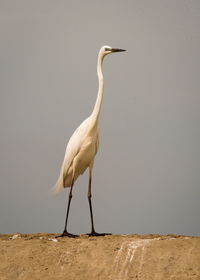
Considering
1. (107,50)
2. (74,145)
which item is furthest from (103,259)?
(107,50)

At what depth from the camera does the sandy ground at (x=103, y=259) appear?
10164mm

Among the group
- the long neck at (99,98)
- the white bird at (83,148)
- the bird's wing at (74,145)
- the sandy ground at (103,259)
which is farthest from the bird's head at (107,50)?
the sandy ground at (103,259)

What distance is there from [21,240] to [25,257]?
28.2 inches

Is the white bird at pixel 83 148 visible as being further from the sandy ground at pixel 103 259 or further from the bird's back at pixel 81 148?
the sandy ground at pixel 103 259

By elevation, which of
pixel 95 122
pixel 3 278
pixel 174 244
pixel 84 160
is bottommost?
pixel 3 278

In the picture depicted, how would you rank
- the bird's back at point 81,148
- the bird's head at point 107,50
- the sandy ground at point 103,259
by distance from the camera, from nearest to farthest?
the sandy ground at point 103,259
the bird's back at point 81,148
the bird's head at point 107,50

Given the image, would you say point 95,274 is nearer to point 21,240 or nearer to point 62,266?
point 62,266

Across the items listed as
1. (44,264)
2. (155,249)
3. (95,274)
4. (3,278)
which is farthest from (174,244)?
(3,278)

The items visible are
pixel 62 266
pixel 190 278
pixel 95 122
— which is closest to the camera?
pixel 190 278

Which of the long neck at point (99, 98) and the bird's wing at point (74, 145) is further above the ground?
the long neck at point (99, 98)

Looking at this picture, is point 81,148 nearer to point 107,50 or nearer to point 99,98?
point 99,98

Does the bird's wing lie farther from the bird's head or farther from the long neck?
the bird's head

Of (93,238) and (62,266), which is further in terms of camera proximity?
(93,238)

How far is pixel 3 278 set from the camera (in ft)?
34.4
